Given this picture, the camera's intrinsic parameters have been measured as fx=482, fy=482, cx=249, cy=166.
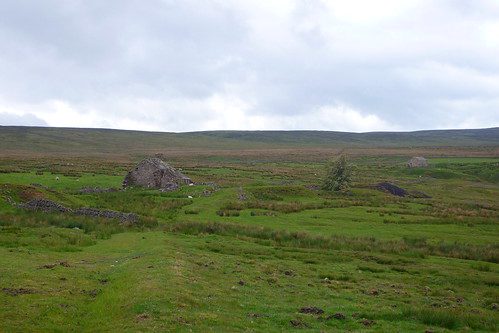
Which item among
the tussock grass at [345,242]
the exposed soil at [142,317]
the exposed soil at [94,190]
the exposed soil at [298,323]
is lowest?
the tussock grass at [345,242]

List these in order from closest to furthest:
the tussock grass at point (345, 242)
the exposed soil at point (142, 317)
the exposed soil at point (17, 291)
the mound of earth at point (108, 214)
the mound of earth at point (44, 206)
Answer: the exposed soil at point (142, 317) < the exposed soil at point (17, 291) < the tussock grass at point (345, 242) < the mound of earth at point (108, 214) < the mound of earth at point (44, 206)

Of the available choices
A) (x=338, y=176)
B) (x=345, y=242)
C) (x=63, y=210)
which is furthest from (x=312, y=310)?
(x=338, y=176)

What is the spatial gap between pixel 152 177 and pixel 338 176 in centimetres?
2775

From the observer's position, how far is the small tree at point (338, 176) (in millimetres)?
71188

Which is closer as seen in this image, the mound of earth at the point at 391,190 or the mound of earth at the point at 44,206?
the mound of earth at the point at 44,206

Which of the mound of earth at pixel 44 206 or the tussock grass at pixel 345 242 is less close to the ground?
the mound of earth at pixel 44 206

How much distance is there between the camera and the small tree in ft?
234

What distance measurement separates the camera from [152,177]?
6219 cm

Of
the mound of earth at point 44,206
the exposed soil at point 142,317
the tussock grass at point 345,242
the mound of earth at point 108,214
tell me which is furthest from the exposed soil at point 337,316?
the mound of earth at point 44,206

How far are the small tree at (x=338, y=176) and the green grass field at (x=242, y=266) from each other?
48.5 feet

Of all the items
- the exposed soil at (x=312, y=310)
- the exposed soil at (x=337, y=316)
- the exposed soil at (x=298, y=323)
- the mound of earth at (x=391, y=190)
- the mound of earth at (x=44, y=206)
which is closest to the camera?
the exposed soil at (x=298, y=323)

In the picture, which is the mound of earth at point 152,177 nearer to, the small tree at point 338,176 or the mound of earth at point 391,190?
the small tree at point 338,176

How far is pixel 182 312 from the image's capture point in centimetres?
1669

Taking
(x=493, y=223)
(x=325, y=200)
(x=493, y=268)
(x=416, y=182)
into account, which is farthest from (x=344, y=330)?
(x=416, y=182)
